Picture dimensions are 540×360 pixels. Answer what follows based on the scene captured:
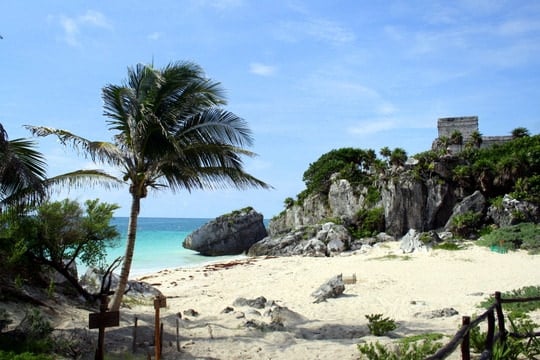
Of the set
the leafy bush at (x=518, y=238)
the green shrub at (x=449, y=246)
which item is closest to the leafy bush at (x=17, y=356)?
the leafy bush at (x=518, y=238)

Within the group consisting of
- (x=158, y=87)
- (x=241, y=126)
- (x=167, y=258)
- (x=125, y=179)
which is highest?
(x=158, y=87)

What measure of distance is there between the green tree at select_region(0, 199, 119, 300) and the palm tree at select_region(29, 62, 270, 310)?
2128mm

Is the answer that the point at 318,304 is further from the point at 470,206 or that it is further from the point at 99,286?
the point at 470,206

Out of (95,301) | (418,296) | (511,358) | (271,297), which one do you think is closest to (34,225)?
(95,301)

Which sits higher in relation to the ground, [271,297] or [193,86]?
[193,86]

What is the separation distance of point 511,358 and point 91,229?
8608 millimetres

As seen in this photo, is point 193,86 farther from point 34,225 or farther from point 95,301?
point 95,301

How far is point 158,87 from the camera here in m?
8.44

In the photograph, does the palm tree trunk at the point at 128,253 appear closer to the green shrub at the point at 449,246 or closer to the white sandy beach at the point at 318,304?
the white sandy beach at the point at 318,304

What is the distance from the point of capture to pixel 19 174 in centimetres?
682

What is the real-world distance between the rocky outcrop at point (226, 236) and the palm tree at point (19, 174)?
30202mm

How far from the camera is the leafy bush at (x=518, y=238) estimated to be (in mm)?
19431

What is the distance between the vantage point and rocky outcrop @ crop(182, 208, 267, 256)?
3800 cm

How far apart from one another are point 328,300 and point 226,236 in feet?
87.0
